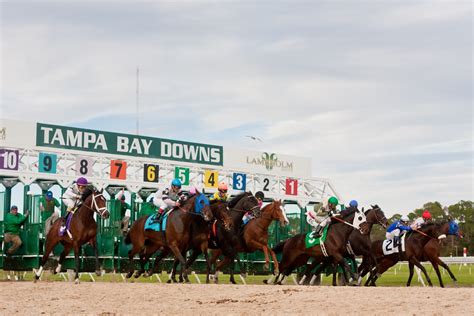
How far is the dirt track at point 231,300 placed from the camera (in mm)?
10469

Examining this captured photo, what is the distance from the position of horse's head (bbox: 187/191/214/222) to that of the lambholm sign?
10739 millimetres

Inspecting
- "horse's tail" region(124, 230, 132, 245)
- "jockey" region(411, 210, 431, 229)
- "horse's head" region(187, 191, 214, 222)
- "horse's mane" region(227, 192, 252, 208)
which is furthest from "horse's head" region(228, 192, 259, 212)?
"jockey" region(411, 210, 431, 229)

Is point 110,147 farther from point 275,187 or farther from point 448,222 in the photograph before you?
point 448,222

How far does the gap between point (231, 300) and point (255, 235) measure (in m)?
6.12

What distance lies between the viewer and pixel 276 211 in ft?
57.8

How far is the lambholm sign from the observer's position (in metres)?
26.6

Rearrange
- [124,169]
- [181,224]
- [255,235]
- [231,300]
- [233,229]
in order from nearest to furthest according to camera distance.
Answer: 1. [231,300]
2. [181,224]
3. [233,229]
4. [255,235]
5. [124,169]

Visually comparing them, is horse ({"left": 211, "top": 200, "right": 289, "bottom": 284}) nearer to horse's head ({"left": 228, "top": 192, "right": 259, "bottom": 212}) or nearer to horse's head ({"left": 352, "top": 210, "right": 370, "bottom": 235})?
horse's head ({"left": 228, "top": 192, "right": 259, "bottom": 212})

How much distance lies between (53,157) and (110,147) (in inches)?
137

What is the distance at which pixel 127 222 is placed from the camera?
63.2ft

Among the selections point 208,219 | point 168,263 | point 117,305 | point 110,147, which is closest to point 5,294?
point 117,305

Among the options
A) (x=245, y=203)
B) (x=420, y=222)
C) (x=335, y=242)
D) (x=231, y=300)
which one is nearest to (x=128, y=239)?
(x=245, y=203)

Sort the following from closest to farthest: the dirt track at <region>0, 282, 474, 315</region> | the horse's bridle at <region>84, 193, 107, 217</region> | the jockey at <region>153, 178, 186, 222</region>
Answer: the dirt track at <region>0, 282, 474, 315</region> < the horse's bridle at <region>84, 193, 107, 217</region> < the jockey at <region>153, 178, 186, 222</region>

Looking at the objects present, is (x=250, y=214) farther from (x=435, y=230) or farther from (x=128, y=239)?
(x=435, y=230)
